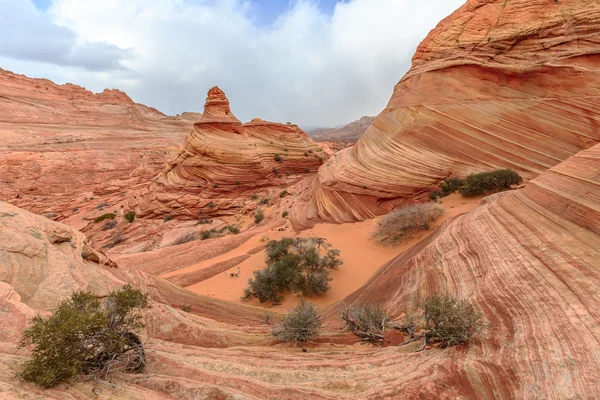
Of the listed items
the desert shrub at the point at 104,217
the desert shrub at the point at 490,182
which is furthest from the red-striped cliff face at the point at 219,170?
the desert shrub at the point at 490,182

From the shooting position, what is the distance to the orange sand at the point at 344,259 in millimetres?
8820

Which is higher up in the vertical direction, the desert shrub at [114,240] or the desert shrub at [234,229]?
the desert shrub at [234,229]

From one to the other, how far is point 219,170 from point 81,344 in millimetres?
19965

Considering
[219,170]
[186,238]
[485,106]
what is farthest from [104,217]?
[485,106]

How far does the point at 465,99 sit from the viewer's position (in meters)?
13.1

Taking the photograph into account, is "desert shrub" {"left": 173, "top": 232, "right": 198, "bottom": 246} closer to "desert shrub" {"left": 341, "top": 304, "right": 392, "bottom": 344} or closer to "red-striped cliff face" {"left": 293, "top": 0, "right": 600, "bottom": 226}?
"red-striped cliff face" {"left": 293, "top": 0, "right": 600, "bottom": 226}

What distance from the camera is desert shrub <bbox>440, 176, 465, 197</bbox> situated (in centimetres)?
1205

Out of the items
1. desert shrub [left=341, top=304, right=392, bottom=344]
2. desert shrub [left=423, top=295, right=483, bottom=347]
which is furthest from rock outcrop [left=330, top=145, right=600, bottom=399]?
desert shrub [left=341, top=304, right=392, bottom=344]

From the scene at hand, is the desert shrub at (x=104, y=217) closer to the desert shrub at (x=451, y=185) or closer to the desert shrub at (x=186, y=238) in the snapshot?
the desert shrub at (x=186, y=238)

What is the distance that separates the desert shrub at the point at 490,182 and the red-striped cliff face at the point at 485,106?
134cm

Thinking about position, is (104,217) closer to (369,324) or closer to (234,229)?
(234,229)

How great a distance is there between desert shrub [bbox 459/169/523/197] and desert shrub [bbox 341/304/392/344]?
794 cm

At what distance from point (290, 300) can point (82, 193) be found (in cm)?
2670

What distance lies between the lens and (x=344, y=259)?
10.5m
